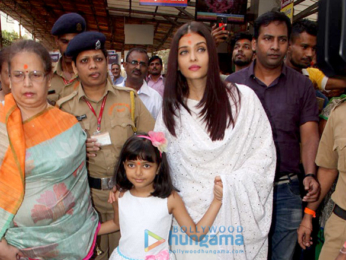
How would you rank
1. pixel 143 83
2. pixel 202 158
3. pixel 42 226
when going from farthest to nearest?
pixel 143 83 → pixel 202 158 → pixel 42 226

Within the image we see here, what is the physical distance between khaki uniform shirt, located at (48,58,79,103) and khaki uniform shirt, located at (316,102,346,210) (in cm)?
185

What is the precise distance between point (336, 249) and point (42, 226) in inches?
63.4

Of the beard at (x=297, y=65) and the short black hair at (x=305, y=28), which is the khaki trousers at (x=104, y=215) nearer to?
the beard at (x=297, y=65)

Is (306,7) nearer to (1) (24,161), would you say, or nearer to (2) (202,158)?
(2) (202,158)

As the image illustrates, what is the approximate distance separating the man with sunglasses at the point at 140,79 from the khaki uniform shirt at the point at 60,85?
3.36 ft

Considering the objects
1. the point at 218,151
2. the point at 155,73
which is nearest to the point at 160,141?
the point at 218,151

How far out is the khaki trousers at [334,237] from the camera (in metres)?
1.67

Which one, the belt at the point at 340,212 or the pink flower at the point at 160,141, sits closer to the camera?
the belt at the point at 340,212

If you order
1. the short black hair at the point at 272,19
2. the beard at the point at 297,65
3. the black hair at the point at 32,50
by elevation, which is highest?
the short black hair at the point at 272,19

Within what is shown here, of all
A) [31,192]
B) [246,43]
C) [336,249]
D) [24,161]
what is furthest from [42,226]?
[246,43]

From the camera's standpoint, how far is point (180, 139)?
6.23 feet

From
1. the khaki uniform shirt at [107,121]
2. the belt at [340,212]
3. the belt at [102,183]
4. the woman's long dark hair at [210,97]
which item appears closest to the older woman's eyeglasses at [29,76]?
the khaki uniform shirt at [107,121]

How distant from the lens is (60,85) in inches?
110

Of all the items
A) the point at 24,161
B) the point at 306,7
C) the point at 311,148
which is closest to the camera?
the point at 24,161
